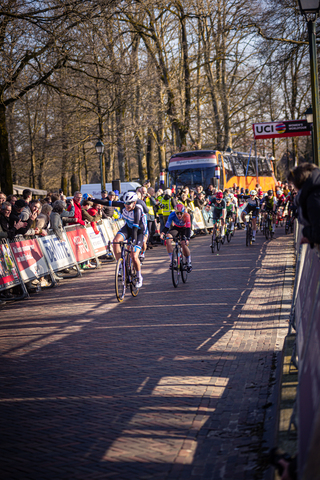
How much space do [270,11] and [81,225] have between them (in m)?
9.71

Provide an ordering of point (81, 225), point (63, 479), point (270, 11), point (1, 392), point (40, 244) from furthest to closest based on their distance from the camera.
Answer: point (270, 11) → point (81, 225) → point (40, 244) → point (1, 392) → point (63, 479)

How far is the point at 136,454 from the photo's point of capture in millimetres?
4008

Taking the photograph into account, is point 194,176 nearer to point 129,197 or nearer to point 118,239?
point 118,239

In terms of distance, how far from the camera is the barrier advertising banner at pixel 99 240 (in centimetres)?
1645

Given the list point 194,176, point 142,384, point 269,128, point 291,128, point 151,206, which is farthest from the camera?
point 194,176

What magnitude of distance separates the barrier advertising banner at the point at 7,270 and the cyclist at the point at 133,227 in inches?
83.9

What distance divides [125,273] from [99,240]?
6733 millimetres

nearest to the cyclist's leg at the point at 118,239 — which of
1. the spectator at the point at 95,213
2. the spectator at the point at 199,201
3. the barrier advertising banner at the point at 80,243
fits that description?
the barrier advertising banner at the point at 80,243

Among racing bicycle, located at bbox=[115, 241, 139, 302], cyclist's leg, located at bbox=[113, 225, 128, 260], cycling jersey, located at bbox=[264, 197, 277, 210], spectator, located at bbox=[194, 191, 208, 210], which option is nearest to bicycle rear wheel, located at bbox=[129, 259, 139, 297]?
racing bicycle, located at bbox=[115, 241, 139, 302]

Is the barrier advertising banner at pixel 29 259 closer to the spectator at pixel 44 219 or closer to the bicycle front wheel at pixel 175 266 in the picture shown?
the spectator at pixel 44 219

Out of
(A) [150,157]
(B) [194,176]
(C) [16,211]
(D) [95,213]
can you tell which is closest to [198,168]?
(B) [194,176]

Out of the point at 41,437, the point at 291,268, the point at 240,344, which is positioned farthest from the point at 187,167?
the point at 41,437

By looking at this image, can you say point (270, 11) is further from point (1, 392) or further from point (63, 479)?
point (63, 479)

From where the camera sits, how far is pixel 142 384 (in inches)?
219
